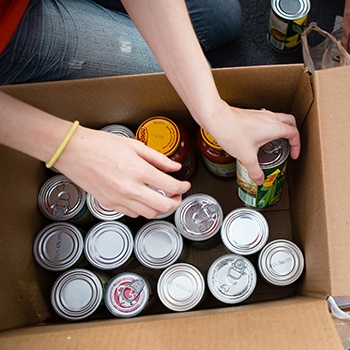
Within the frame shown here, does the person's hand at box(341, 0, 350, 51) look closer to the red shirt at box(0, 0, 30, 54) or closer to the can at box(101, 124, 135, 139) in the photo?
the can at box(101, 124, 135, 139)

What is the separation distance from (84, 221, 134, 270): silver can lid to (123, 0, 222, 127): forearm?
0.33 m

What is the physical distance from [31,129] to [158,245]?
369 millimetres

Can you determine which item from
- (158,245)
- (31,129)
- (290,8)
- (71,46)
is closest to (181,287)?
(158,245)

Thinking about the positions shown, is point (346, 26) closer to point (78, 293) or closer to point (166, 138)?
point (166, 138)

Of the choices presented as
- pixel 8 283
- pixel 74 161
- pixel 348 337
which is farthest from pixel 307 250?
pixel 8 283

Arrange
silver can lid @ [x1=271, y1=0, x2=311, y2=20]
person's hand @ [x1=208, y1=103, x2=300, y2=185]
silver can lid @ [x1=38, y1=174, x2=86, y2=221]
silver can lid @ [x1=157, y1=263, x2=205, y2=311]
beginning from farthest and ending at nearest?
1. silver can lid @ [x1=271, y1=0, x2=311, y2=20]
2. silver can lid @ [x1=38, y1=174, x2=86, y2=221]
3. silver can lid @ [x1=157, y1=263, x2=205, y2=311]
4. person's hand @ [x1=208, y1=103, x2=300, y2=185]

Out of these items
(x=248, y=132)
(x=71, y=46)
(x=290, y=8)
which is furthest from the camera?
(x=290, y=8)

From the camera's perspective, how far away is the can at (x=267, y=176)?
0.85m

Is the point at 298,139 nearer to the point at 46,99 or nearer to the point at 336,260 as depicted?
the point at 336,260

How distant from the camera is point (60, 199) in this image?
3.32 feet

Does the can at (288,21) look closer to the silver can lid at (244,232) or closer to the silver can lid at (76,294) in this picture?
the silver can lid at (244,232)

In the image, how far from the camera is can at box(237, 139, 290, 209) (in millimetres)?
848

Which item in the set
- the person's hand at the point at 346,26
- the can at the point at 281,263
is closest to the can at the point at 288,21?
the person's hand at the point at 346,26

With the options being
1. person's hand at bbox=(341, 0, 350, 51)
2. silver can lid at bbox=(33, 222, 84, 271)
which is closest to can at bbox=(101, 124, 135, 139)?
silver can lid at bbox=(33, 222, 84, 271)
